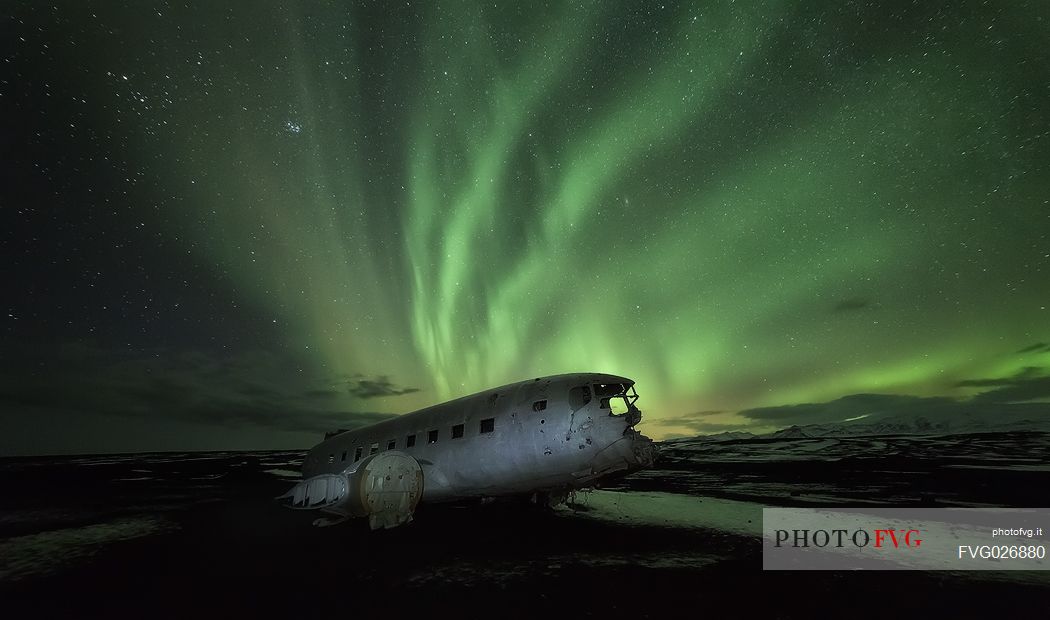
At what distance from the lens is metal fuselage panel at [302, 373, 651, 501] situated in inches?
603

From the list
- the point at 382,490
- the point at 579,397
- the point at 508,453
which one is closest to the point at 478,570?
the point at 508,453

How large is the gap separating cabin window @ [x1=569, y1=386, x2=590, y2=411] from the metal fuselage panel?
8 cm

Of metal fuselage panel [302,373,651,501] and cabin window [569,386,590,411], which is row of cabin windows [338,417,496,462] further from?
cabin window [569,386,590,411]

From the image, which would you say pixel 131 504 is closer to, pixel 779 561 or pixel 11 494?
pixel 11 494

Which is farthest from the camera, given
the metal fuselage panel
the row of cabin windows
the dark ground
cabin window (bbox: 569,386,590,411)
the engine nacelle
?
the row of cabin windows

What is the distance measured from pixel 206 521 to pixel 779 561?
983 inches

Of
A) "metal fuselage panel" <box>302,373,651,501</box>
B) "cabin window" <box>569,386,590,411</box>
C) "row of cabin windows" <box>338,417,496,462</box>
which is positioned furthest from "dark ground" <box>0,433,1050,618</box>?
"cabin window" <box>569,386,590,411</box>

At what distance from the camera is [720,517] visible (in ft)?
61.5

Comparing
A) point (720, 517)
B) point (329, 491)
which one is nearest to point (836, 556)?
point (720, 517)

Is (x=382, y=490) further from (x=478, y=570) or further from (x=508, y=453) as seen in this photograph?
(x=478, y=570)

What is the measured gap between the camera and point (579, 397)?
15961 millimetres

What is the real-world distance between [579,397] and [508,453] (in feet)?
10.7

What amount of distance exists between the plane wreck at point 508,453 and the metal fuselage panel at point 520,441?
0.03m

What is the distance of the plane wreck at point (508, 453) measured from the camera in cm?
1537
